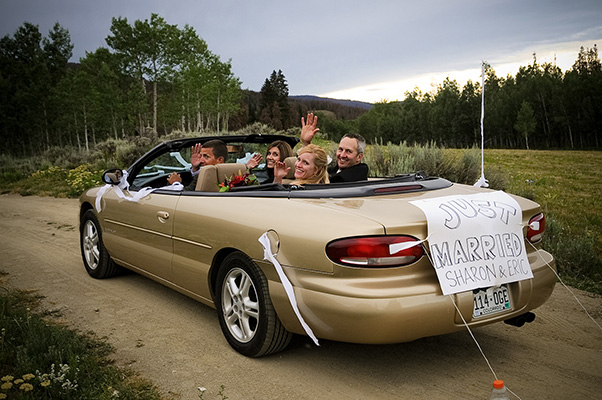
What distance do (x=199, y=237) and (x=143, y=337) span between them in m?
0.92

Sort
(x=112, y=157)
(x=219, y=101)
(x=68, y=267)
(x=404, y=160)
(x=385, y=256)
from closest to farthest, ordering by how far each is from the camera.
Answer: (x=385, y=256), (x=68, y=267), (x=404, y=160), (x=112, y=157), (x=219, y=101)

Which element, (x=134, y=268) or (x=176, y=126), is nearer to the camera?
(x=134, y=268)

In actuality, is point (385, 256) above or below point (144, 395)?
above

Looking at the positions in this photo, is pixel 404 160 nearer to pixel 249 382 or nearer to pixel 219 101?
pixel 249 382

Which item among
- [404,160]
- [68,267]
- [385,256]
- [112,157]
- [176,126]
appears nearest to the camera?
[385,256]

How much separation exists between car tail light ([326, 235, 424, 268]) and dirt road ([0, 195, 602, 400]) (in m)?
0.81

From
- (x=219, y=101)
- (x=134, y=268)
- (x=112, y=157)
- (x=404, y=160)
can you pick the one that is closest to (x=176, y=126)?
(x=219, y=101)

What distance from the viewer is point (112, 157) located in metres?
22.6

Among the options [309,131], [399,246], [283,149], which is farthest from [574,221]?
[399,246]

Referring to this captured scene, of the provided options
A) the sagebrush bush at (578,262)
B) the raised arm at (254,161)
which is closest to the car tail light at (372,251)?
the raised arm at (254,161)

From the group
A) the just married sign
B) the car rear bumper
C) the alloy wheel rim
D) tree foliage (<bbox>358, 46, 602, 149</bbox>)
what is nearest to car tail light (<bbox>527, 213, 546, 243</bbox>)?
the just married sign

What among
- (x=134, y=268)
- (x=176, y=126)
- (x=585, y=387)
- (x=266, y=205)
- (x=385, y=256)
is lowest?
(x=585, y=387)

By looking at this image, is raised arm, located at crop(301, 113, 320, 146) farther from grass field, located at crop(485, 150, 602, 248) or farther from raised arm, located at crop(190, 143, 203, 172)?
grass field, located at crop(485, 150, 602, 248)

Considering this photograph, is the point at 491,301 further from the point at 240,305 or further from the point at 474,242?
the point at 240,305
